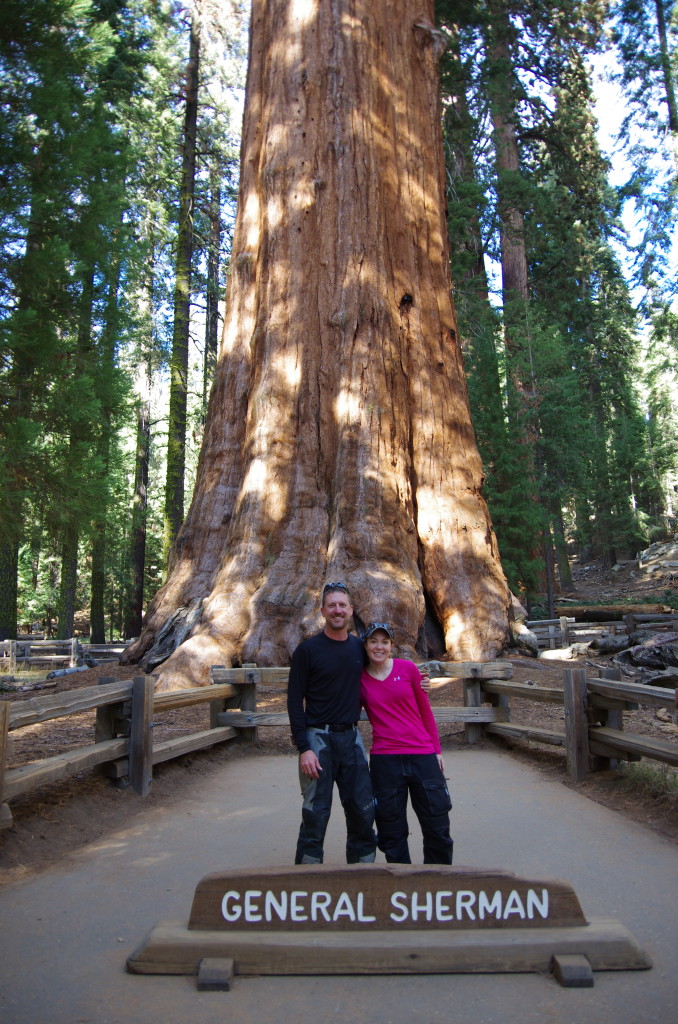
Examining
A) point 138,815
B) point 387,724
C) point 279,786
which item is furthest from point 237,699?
point 387,724

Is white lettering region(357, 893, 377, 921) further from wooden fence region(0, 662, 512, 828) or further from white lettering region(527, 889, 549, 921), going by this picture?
wooden fence region(0, 662, 512, 828)

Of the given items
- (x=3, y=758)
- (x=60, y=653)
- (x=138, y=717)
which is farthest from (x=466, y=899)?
(x=60, y=653)

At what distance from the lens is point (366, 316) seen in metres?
11.8

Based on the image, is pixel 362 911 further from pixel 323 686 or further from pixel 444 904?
pixel 323 686

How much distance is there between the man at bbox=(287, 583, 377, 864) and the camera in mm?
4258

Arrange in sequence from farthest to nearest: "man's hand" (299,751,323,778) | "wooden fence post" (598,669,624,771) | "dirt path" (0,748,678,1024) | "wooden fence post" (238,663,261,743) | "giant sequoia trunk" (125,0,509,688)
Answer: "giant sequoia trunk" (125,0,509,688), "wooden fence post" (238,663,261,743), "wooden fence post" (598,669,624,771), "man's hand" (299,751,323,778), "dirt path" (0,748,678,1024)

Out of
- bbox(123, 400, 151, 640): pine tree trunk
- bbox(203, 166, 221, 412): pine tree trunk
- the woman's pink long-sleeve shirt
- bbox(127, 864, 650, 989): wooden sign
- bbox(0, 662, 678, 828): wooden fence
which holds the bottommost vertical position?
bbox(127, 864, 650, 989): wooden sign

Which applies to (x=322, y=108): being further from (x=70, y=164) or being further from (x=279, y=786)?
(x=279, y=786)

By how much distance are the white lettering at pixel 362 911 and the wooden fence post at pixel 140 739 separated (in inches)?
137

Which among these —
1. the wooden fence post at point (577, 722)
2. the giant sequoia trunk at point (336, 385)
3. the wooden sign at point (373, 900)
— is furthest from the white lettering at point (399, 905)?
A: the giant sequoia trunk at point (336, 385)

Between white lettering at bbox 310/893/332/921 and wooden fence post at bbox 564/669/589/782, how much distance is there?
13.2 ft

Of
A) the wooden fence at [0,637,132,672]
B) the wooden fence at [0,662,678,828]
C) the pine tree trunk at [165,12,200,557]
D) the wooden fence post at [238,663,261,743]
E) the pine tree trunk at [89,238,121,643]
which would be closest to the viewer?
the wooden fence at [0,662,678,828]

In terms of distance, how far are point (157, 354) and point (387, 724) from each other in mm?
21882

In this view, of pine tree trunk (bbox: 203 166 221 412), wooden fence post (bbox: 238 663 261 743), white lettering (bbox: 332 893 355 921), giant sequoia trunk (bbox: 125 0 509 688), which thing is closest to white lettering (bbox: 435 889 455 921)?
white lettering (bbox: 332 893 355 921)
